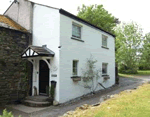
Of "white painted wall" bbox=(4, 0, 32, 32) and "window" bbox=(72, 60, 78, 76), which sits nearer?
"window" bbox=(72, 60, 78, 76)

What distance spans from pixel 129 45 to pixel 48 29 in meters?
20.5

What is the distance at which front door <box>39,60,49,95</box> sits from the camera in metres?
9.81

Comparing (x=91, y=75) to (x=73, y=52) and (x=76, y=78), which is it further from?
(x=73, y=52)

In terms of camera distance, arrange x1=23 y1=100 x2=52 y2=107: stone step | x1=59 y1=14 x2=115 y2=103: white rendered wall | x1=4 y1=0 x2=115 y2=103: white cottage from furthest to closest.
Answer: x1=59 y1=14 x2=115 y2=103: white rendered wall, x1=4 y1=0 x2=115 y2=103: white cottage, x1=23 y1=100 x2=52 y2=107: stone step

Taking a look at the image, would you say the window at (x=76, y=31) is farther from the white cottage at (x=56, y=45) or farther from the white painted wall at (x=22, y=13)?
the white painted wall at (x=22, y=13)

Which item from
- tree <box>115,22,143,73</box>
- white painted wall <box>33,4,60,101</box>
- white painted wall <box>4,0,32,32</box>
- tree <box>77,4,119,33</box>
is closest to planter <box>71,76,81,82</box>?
white painted wall <box>33,4,60,101</box>

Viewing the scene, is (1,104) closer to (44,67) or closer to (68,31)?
(44,67)

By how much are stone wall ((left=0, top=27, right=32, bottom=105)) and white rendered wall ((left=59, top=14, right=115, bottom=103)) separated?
109 inches

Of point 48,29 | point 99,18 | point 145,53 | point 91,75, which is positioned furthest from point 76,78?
point 145,53

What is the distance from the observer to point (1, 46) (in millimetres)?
8883

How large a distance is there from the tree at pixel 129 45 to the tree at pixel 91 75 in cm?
1497

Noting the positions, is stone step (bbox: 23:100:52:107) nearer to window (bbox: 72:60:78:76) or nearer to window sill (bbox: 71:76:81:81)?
window sill (bbox: 71:76:81:81)

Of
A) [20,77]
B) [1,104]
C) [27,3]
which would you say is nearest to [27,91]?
[20,77]

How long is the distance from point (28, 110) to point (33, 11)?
22.3 feet
